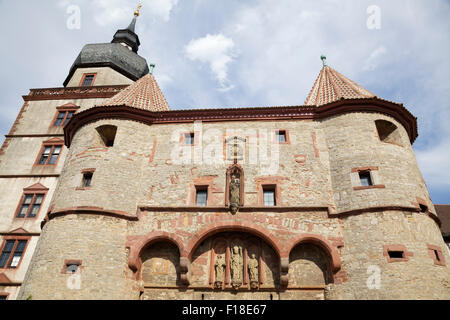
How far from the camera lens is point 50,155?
1897 cm

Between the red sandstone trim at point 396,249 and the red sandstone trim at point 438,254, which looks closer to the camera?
the red sandstone trim at point 396,249

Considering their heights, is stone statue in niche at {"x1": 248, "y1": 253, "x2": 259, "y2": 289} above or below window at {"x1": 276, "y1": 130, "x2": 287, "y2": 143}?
below

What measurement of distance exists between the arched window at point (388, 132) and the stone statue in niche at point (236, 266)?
772 cm

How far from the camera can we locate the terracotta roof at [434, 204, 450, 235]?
812 inches

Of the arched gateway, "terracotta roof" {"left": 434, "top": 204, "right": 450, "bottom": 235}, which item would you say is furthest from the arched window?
"terracotta roof" {"left": 434, "top": 204, "right": 450, "bottom": 235}

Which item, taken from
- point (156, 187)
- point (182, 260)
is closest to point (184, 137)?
point (156, 187)

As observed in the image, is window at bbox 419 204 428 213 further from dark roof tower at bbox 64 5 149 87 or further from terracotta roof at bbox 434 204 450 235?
dark roof tower at bbox 64 5 149 87

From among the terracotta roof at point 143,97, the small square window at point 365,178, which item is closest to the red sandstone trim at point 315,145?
the small square window at point 365,178

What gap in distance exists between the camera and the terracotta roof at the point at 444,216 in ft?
67.7

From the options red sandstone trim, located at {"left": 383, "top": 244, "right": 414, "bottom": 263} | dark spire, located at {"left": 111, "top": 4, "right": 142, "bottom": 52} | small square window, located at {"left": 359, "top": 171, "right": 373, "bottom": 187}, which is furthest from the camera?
dark spire, located at {"left": 111, "top": 4, "right": 142, "bottom": 52}

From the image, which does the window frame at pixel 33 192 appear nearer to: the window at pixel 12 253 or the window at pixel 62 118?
the window at pixel 12 253

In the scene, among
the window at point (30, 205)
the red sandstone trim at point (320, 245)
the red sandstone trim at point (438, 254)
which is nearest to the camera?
the red sandstone trim at point (438, 254)

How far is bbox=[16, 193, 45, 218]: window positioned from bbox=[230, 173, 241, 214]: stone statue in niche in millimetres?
10556
